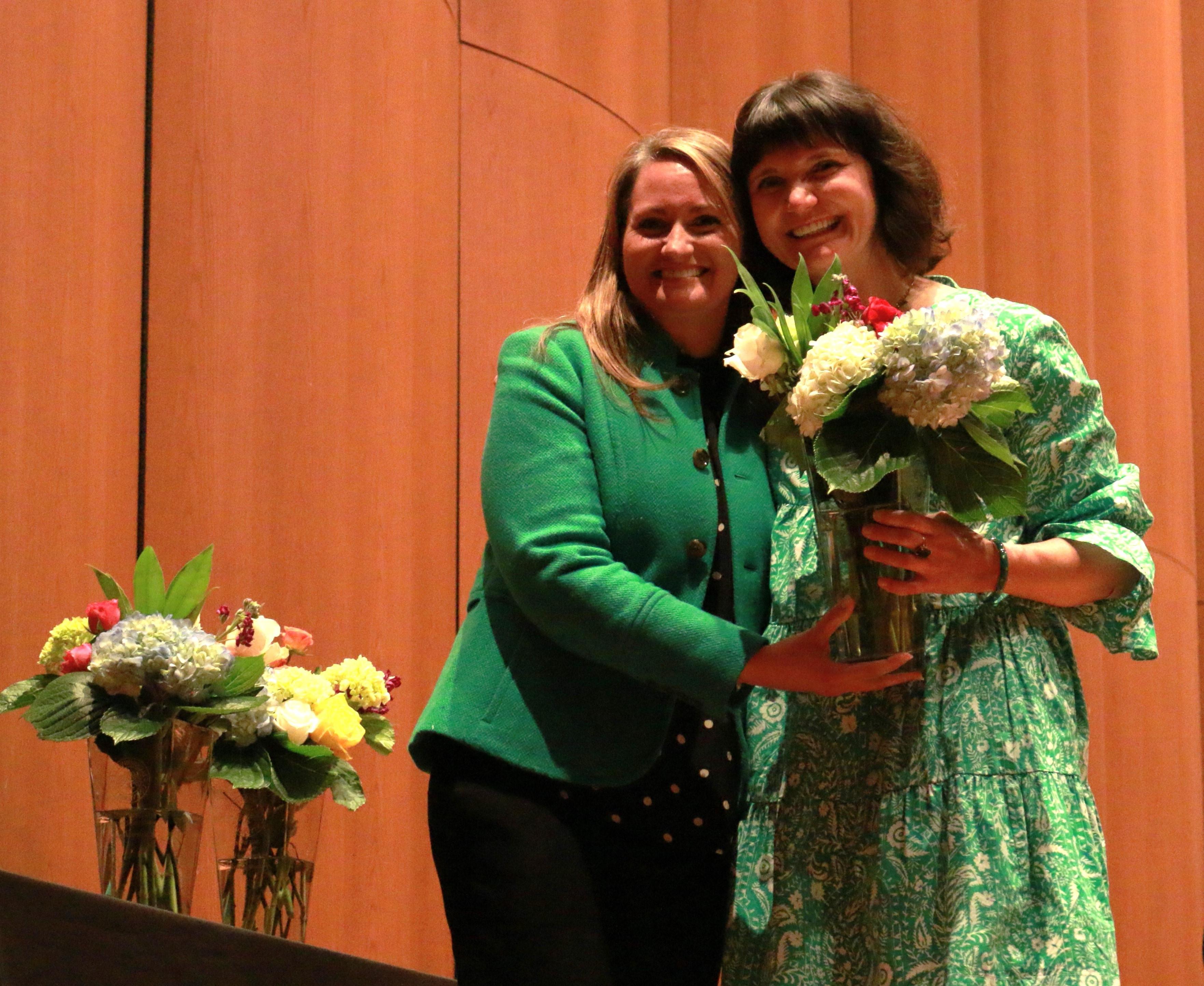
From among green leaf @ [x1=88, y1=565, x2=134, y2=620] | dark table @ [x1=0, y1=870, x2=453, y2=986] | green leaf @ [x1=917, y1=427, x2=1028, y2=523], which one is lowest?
dark table @ [x1=0, y1=870, x2=453, y2=986]

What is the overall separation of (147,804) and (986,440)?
4.08ft

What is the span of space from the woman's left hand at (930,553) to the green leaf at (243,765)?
93cm

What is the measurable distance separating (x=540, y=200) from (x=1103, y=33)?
5.49ft

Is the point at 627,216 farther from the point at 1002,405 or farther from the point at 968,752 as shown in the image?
the point at 968,752

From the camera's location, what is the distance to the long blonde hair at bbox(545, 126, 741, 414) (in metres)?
1.98

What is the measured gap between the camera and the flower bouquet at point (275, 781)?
2.03m

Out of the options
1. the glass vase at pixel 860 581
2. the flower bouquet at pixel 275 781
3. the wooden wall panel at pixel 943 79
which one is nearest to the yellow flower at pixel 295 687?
the flower bouquet at pixel 275 781

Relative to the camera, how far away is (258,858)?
6.91 ft

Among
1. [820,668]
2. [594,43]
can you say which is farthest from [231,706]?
[594,43]

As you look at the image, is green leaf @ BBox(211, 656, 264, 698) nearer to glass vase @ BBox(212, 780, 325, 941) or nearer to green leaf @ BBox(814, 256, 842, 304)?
glass vase @ BBox(212, 780, 325, 941)

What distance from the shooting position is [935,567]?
5.36 feet

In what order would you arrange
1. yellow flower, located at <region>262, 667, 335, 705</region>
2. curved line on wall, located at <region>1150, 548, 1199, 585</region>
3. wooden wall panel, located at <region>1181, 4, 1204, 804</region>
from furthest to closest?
wooden wall panel, located at <region>1181, 4, 1204, 804</region>
curved line on wall, located at <region>1150, 548, 1199, 585</region>
yellow flower, located at <region>262, 667, 335, 705</region>

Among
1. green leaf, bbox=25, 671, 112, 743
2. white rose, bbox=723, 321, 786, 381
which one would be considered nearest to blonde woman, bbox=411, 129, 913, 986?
white rose, bbox=723, 321, 786, 381

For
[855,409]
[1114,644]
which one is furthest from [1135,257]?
[855,409]
